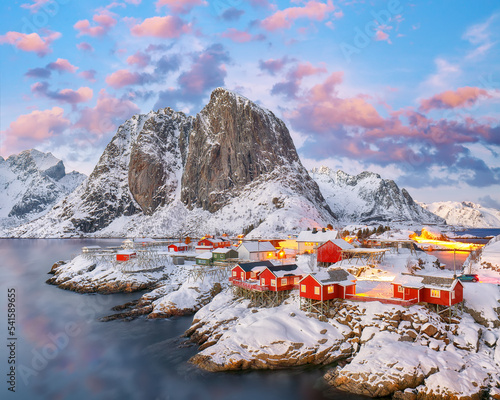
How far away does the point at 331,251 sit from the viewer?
53219 millimetres

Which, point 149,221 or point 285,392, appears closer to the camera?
point 285,392

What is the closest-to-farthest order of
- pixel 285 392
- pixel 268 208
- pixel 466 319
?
1. pixel 285 392
2. pixel 466 319
3. pixel 268 208

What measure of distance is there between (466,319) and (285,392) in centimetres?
1817

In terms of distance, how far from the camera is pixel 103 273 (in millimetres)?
64125

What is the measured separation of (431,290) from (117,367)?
1181 inches

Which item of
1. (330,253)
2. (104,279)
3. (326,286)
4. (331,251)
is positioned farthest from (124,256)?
(326,286)

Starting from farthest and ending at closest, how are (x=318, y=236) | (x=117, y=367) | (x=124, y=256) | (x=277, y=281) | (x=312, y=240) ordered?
(x=318, y=236) < (x=312, y=240) < (x=124, y=256) < (x=277, y=281) < (x=117, y=367)

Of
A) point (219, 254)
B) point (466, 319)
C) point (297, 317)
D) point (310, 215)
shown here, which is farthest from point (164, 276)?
point (310, 215)

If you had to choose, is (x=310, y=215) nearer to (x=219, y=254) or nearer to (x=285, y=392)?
(x=219, y=254)

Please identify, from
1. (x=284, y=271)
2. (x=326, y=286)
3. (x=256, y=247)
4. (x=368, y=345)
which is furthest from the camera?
(x=256, y=247)

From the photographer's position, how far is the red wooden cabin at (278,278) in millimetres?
40219

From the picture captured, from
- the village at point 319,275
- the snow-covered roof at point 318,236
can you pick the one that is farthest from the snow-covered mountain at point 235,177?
the village at point 319,275

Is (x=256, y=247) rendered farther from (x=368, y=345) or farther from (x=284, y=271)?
(x=368, y=345)

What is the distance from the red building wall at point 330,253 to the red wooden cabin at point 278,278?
40.3ft
